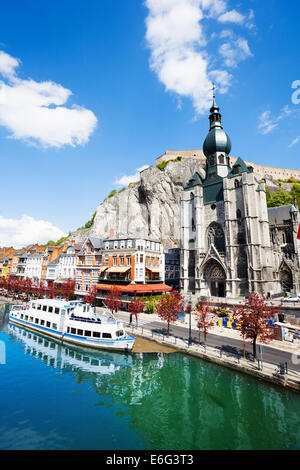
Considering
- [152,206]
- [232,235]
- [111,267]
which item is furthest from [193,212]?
[152,206]

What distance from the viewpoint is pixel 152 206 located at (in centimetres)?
7700

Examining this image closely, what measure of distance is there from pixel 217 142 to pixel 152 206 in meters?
31.9

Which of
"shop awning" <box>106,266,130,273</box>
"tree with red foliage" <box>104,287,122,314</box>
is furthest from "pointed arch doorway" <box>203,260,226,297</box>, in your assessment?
"tree with red foliage" <box>104,287,122,314</box>

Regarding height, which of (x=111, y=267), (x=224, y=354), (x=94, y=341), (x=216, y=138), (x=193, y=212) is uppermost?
(x=216, y=138)

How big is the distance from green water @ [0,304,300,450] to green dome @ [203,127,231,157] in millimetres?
46185

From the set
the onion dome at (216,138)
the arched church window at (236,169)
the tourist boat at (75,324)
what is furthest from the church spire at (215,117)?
the tourist boat at (75,324)

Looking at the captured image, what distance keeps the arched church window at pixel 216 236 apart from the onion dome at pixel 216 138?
18753mm

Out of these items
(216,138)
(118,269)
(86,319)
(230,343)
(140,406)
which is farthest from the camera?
(216,138)

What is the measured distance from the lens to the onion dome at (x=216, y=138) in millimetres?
51281

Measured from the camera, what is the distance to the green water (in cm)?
1037

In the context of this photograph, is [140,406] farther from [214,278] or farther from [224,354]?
[214,278]

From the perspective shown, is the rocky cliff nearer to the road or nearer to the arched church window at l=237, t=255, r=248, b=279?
the arched church window at l=237, t=255, r=248, b=279
